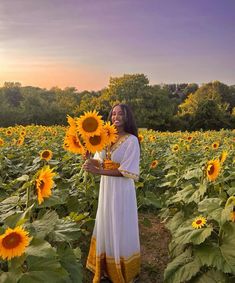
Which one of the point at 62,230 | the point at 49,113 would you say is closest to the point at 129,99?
the point at 49,113

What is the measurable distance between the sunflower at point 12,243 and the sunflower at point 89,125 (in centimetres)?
132

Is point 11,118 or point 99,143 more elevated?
point 99,143

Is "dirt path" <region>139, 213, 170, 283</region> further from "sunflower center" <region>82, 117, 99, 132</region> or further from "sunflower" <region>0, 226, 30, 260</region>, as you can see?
"sunflower" <region>0, 226, 30, 260</region>

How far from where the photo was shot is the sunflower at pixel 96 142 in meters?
3.40

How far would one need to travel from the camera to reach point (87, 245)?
519 centimetres

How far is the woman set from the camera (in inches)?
161

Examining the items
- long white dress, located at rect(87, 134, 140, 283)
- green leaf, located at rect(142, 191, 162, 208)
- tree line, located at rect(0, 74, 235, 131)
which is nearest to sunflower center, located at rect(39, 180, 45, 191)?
long white dress, located at rect(87, 134, 140, 283)

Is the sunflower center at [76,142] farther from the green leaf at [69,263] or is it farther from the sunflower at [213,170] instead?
the sunflower at [213,170]

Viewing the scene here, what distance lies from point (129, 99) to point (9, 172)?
47209 millimetres

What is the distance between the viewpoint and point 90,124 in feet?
11.1

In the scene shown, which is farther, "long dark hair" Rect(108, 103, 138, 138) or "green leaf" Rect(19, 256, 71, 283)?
"long dark hair" Rect(108, 103, 138, 138)

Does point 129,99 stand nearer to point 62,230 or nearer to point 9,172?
point 9,172

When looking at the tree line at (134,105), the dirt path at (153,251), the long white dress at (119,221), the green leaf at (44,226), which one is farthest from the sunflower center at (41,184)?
the tree line at (134,105)

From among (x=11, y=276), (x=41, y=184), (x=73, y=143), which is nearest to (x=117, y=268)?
(x=73, y=143)
